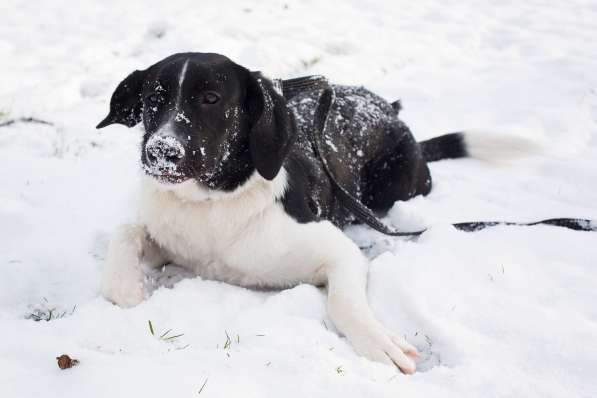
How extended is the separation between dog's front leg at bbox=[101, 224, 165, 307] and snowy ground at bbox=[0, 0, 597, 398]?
0.11 m

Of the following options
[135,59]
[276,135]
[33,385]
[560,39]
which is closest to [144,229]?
[276,135]

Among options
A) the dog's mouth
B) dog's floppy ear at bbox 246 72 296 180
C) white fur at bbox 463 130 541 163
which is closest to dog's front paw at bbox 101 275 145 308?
the dog's mouth

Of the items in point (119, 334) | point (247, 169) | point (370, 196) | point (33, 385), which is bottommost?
point (370, 196)

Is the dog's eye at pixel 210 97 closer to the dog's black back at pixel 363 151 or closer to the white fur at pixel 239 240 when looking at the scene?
the white fur at pixel 239 240

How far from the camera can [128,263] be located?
258cm

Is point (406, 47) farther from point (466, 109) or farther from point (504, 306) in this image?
point (504, 306)

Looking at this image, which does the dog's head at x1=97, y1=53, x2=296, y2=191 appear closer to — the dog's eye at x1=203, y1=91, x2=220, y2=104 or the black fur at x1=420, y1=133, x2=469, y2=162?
the dog's eye at x1=203, y1=91, x2=220, y2=104

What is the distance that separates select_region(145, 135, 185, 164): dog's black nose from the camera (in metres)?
2.32

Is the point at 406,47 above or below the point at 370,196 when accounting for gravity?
above

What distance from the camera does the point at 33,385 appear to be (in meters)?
1.62

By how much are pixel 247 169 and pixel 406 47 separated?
5547mm

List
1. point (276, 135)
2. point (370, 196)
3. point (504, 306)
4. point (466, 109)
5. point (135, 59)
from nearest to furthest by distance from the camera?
point (504, 306), point (276, 135), point (370, 196), point (466, 109), point (135, 59)

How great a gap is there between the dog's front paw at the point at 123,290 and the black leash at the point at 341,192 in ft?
4.28

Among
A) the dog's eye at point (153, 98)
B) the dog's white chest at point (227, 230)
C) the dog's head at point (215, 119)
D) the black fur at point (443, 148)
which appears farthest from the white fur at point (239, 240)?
the black fur at point (443, 148)
